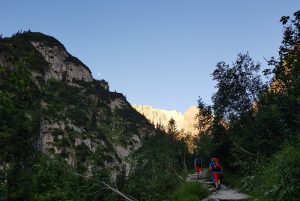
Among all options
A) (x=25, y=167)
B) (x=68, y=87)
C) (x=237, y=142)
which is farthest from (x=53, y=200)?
(x=68, y=87)

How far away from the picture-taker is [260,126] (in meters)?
20.3

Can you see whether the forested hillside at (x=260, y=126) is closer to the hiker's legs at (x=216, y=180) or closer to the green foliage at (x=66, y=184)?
the hiker's legs at (x=216, y=180)

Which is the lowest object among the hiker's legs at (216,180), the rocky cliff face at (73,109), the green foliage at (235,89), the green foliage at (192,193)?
the green foliage at (192,193)

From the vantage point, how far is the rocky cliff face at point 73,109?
328 feet

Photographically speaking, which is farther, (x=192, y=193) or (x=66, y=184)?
(x=66, y=184)

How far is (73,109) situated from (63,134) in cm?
1922

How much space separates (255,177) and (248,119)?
8.15 meters

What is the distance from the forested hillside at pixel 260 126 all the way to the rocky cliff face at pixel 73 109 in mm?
54403

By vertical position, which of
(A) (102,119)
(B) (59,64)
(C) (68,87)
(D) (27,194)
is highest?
(B) (59,64)

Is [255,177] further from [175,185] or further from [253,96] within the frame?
[253,96]

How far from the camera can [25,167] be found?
40969mm

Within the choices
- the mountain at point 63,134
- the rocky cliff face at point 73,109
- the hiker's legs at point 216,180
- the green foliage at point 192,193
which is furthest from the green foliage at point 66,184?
the rocky cliff face at point 73,109

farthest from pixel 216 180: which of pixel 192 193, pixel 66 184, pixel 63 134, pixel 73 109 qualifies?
pixel 73 109

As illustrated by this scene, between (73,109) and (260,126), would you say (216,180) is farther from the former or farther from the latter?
(73,109)
